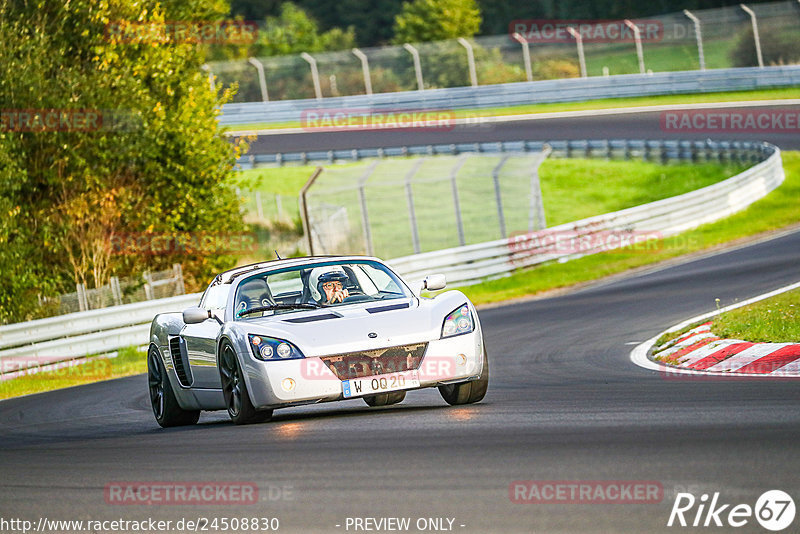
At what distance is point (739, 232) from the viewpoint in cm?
2680

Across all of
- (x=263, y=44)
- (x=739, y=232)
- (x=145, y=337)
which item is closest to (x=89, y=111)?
(x=145, y=337)

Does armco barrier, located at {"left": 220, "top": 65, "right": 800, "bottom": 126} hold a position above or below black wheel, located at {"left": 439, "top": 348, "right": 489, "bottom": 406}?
below

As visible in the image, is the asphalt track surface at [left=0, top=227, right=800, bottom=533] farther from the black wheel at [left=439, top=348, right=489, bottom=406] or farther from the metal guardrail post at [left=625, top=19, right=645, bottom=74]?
the metal guardrail post at [left=625, top=19, right=645, bottom=74]

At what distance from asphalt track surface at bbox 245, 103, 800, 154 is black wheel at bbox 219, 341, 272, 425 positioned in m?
30.0

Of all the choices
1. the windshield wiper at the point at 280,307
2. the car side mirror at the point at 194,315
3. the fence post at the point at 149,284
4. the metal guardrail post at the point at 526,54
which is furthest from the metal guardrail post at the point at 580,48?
the car side mirror at the point at 194,315

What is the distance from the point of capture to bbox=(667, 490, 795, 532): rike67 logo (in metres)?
4.98

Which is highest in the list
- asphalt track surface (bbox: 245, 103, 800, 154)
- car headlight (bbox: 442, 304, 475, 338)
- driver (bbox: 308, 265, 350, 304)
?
driver (bbox: 308, 265, 350, 304)

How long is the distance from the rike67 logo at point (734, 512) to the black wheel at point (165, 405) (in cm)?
639

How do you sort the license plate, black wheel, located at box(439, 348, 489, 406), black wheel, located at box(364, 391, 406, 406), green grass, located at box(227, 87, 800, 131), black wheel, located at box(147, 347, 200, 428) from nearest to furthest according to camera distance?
1. the license plate
2. black wheel, located at box(439, 348, 489, 406)
3. black wheel, located at box(364, 391, 406, 406)
4. black wheel, located at box(147, 347, 200, 428)
5. green grass, located at box(227, 87, 800, 131)

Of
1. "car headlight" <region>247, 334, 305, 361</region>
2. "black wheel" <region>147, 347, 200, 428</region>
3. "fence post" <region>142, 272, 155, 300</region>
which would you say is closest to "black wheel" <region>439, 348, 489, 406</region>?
"car headlight" <region>247, 334, 305, 361</region>

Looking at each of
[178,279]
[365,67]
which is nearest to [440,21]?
[365,67]

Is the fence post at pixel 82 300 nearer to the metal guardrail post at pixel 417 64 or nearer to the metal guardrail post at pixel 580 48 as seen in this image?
the metal guardrail post at pixel 417 64

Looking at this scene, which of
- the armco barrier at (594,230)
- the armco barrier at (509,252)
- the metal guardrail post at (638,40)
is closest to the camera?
the armco barrier at (509,252)

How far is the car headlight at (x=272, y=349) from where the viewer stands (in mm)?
8898
